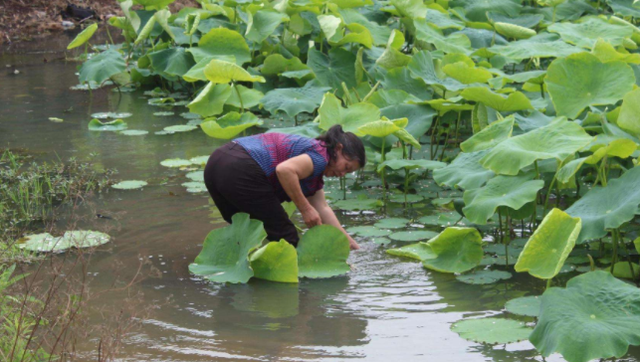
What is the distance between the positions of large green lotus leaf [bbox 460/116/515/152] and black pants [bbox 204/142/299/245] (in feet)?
3.23

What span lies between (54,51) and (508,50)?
6171 mm

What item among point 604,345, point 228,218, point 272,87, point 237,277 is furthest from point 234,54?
point 604,345

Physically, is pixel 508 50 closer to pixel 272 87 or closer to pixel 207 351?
pixel 272 87

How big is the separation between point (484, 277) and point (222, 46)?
355 cm

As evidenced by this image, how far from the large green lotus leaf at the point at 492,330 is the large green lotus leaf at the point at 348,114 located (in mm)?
1660

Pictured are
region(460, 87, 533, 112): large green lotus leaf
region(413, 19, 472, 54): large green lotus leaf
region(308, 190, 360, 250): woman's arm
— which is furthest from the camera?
region(413, 19, 472, 54): large green lotus leaf

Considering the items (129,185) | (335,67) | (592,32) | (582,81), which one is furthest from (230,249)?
(592,32)

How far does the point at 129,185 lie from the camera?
470 centimetres

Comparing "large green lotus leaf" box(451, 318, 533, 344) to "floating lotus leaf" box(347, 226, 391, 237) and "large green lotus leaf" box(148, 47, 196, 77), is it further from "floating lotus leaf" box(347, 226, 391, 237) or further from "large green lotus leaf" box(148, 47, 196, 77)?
"large green lotus leaf" box(148, 47, 196, 77)

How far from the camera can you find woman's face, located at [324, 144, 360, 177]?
348 cm

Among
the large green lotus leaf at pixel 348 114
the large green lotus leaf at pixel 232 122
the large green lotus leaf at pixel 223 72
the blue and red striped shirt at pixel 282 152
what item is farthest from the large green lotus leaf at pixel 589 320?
the large green lotus leaf at pixel 223 72

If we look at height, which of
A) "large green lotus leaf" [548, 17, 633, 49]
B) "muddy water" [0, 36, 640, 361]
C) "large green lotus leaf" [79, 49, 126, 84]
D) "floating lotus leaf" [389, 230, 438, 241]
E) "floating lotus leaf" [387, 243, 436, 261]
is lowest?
"muddy water" [0, 36, 640, 361]

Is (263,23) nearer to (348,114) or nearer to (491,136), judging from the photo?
(348,114)

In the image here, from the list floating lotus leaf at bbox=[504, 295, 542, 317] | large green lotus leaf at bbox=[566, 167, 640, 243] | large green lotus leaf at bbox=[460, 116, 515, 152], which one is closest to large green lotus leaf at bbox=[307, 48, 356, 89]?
large green lotus leaf at bbox=[460, 116, 515, 152]
